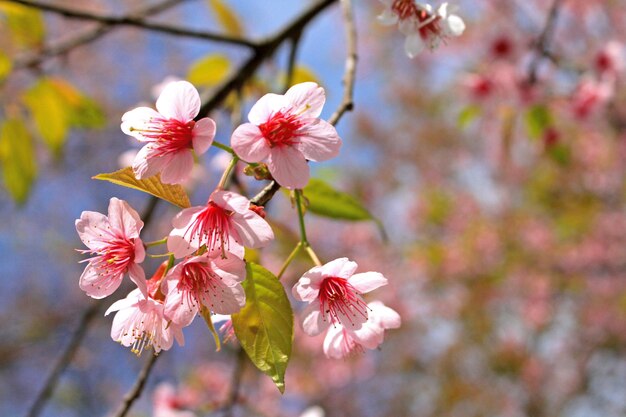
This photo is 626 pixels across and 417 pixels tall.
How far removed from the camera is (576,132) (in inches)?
214

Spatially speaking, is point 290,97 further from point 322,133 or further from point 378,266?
point 378,266

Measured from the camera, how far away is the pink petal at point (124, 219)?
1.94ft

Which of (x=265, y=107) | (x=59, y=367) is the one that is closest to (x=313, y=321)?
(x=265, y=107)

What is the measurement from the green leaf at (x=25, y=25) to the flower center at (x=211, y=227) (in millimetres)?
1091

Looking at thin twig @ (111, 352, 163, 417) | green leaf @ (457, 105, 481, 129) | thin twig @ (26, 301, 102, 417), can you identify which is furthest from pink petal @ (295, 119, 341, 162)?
green leaf @ (457, 105, 481, 129)

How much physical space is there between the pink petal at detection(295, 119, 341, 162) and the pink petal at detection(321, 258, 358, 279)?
12cm

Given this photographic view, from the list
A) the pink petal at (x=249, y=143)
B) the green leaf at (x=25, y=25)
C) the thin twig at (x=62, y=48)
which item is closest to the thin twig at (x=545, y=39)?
the thin twig at (x=62, y=48)

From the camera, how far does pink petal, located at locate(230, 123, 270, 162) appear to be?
561 millimetres

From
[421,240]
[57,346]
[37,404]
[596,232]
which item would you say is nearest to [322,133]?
[37,404]

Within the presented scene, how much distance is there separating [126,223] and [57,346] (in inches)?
284

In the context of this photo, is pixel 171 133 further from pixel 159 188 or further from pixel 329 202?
pixel 329 202

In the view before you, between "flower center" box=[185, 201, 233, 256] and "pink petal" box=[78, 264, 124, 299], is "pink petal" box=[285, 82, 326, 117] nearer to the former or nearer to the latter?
"flower center" box=[185, 201, 233, 256]

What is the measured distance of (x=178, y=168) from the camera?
1.97 ft

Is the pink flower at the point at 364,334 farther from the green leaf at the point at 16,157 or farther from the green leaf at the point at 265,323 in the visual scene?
the green leaf at the point at 16,157
